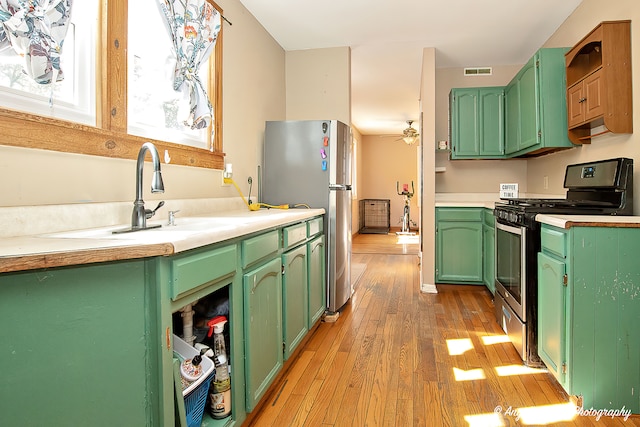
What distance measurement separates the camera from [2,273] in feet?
2.84

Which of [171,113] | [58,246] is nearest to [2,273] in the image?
[58,246]

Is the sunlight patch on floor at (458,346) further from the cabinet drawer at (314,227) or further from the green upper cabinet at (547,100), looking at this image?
the green upper cabinet at (547,100)

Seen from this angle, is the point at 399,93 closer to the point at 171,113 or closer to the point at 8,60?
the point at 171,113

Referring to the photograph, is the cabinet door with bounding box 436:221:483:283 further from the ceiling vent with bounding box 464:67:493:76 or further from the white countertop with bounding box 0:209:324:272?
the white countertop with bounding box 0:209:324:272

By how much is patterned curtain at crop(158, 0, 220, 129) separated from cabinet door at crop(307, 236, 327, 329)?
3.42 ft

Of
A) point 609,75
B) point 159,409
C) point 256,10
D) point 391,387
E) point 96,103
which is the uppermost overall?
point 256,10

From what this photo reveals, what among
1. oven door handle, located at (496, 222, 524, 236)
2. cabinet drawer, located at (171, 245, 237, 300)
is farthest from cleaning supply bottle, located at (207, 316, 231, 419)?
oven door handle, located at (496, 222, 524, 236)

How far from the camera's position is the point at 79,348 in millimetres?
989

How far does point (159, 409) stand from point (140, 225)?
71cm

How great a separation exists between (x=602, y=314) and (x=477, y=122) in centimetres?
283

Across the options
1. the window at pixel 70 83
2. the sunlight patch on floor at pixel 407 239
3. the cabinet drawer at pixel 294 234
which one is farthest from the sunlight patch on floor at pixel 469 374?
the sunlight patch on floor at pixel 407 239

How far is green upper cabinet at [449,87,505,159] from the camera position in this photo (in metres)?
4.16

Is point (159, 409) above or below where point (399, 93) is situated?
below

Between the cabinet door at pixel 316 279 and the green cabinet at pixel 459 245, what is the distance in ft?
5.17
